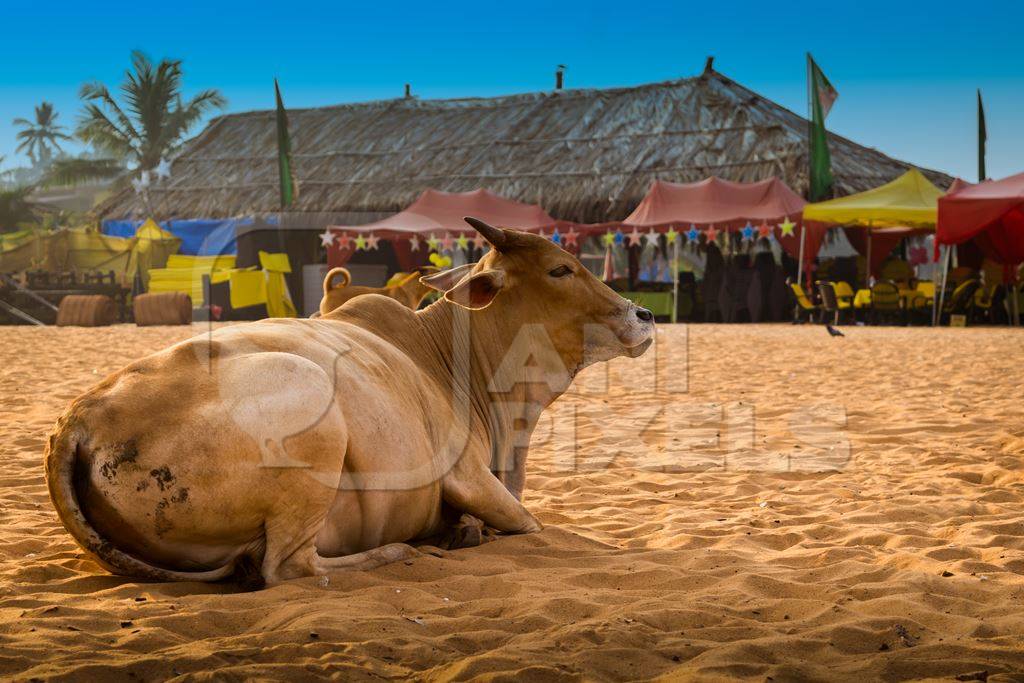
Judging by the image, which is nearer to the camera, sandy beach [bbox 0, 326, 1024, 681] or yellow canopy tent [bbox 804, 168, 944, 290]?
sandy beach [bbox 0, 326, 1024, 681]

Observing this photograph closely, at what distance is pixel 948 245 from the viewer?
20688 mm

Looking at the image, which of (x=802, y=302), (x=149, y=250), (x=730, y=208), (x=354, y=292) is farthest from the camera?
(x=149, y=250)

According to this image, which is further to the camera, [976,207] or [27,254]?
[27,254]

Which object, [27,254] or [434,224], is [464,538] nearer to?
[434,224]

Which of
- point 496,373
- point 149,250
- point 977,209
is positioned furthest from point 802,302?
point 496,373

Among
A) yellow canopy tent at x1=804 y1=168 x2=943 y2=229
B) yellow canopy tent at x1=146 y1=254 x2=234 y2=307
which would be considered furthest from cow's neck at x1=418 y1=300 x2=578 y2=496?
yellow canopy tent at x1=146 y1=254 x2=234 y2=307

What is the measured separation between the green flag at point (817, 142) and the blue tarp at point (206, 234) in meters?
15.9

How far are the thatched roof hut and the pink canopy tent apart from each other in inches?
91.8

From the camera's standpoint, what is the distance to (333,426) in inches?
140

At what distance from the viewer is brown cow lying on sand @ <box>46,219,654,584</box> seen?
3.33 metres

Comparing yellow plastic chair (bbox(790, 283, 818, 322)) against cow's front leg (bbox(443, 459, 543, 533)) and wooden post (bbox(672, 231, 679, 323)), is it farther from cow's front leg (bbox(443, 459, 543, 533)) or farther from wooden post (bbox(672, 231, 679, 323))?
cow's front leg (bbox(443, 459, 543, 533))

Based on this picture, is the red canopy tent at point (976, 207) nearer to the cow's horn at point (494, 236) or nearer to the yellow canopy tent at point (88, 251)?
the cow's horn at point (494, 236)

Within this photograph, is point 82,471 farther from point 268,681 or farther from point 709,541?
point 709,541

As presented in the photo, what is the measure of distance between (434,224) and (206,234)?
846 centimetres
